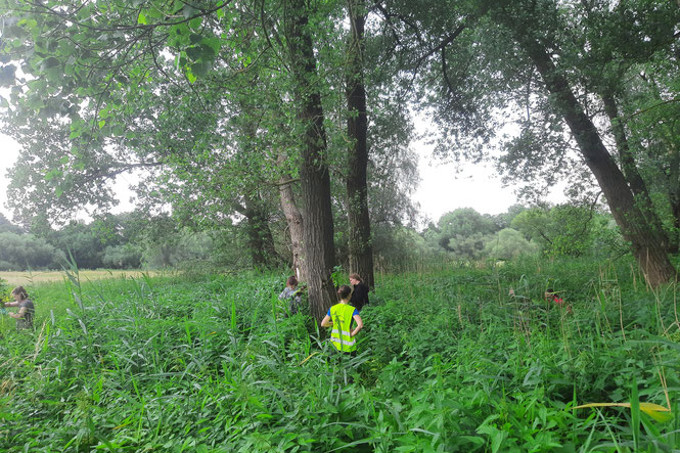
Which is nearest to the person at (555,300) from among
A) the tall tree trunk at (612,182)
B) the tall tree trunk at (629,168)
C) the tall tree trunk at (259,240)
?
the tall tree trunk at (612,182)

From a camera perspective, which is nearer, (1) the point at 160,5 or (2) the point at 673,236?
(1) the point at 160,5

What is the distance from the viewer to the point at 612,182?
304 inches

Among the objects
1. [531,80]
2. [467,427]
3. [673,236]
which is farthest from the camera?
[673,236]

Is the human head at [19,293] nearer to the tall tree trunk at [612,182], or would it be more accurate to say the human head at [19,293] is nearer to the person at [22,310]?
the person at [22,310]

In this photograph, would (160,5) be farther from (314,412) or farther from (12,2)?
(314,412)

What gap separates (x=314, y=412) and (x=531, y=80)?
8.65 meters

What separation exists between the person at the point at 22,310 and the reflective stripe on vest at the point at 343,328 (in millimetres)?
5703

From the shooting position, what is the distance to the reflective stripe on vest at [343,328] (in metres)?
3.88

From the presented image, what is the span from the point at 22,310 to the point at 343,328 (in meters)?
6.24

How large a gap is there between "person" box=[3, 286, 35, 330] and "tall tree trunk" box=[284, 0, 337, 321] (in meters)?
5.19

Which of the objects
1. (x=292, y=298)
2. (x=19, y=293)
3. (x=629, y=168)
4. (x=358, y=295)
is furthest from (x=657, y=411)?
(x=19, y=293)

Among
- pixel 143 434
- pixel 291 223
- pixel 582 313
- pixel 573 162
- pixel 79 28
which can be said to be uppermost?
pixel 79 28

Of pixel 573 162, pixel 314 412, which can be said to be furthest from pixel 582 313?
pixel 573 162

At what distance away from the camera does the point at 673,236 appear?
8969 mm
